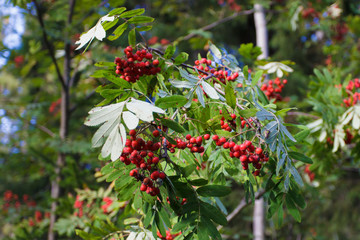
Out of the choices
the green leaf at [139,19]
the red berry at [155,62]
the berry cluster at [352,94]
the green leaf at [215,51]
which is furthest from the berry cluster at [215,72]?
the berry cluster at [352,94]

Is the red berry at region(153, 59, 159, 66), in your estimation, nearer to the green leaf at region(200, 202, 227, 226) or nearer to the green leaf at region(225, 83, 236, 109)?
the green leaf at region(225, 83, 236, 109)

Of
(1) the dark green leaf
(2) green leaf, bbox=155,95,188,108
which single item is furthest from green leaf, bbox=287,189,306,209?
(2) green leaf, bbox=155,95,188,108

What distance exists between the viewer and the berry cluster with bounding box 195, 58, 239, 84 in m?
1.45

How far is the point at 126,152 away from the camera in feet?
3.28

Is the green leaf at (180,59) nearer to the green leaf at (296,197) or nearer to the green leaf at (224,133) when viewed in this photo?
the green leaf at (224,133)

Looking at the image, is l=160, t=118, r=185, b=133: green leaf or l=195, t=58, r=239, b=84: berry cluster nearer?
l=160, t=118, r=185, b=133: green leaf

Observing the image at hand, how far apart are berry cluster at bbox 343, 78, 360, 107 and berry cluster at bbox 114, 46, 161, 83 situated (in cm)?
148

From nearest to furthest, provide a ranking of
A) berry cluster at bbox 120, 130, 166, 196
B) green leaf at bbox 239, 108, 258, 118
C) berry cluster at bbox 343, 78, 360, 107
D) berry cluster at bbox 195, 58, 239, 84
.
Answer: berry cluster at bbox 120, 130, 166, 196 < green leaf at bbox 239, 108, 258, 118 < berry cluster at bbox 195, 58, 239, 84 < berry cluster at bbox 343, 78, 360, 107

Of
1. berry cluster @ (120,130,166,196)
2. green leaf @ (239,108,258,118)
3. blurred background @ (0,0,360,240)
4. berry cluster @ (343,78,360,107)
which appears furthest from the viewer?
blurred background @ (0,0,360,240)

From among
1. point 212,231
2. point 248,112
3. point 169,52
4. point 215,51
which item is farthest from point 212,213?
point 215,51

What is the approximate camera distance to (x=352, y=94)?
2062 mm

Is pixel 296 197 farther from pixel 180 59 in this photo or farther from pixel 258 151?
pixel 180 59

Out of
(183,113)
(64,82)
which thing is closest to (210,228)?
(183,113)

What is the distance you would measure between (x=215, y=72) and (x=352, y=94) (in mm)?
1172
